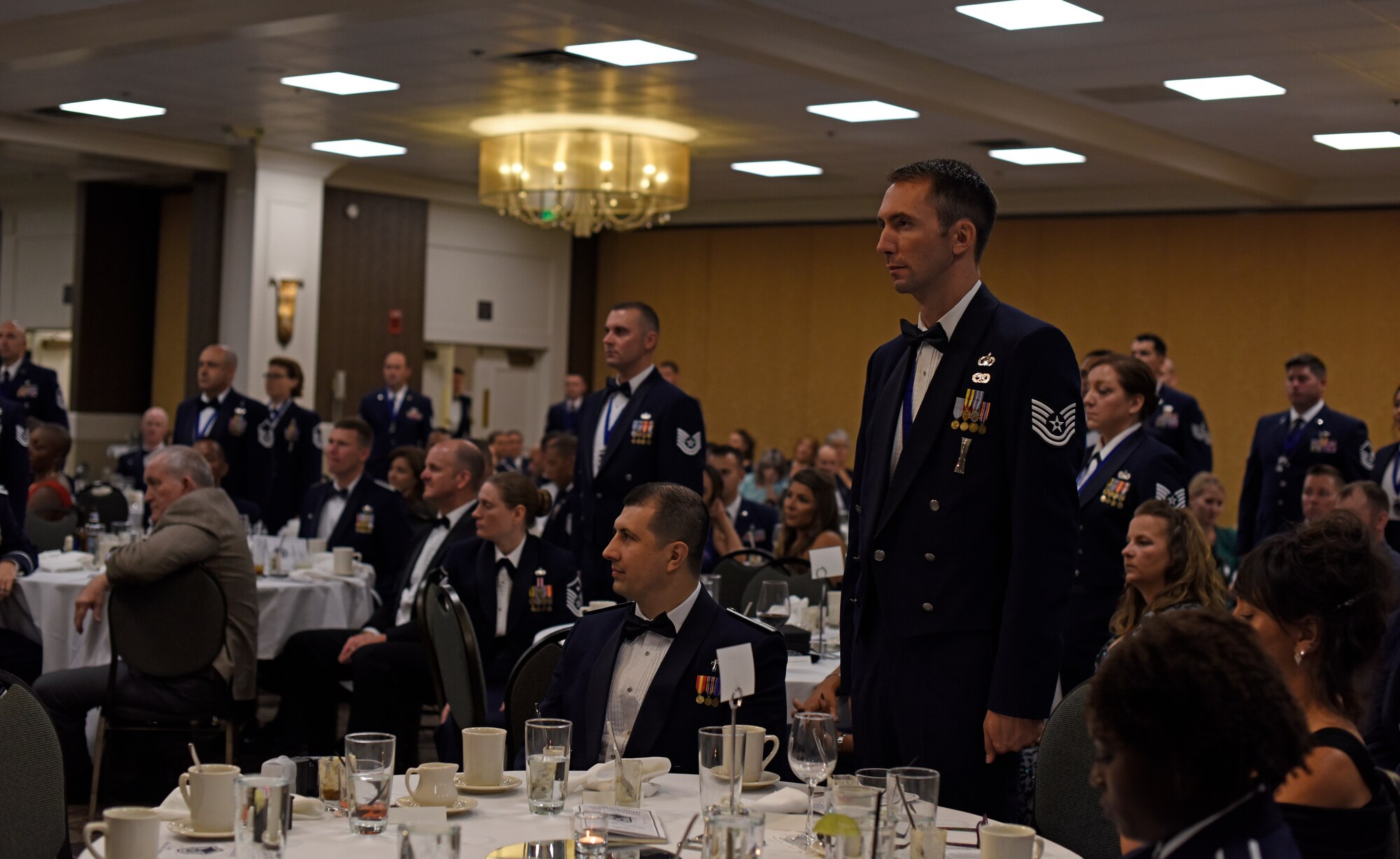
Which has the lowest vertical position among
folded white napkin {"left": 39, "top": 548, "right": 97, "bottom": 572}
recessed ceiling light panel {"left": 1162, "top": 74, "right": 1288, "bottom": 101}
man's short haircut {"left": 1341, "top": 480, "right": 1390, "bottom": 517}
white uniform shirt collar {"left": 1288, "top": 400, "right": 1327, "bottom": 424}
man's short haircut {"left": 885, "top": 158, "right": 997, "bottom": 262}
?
folded white napkin {"left": 39, "top": 548, "right": 97, "bottom": 572}

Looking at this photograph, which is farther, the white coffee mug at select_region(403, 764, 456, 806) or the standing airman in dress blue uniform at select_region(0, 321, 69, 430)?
the standing airman in dress blue uniform at select_region(0, 321, 69, 430)

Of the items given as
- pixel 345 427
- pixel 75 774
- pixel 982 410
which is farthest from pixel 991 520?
pixel 345 427

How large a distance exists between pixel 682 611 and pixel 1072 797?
955 mm

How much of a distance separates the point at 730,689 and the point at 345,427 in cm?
499

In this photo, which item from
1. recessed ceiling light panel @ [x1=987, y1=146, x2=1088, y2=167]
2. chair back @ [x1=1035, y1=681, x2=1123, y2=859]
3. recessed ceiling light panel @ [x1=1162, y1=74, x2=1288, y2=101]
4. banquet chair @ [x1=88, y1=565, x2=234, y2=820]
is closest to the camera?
chair back @ [x1=1035, y1=681, x2=1123, y2=859]

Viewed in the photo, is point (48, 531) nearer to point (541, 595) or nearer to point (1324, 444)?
point (541, 595)

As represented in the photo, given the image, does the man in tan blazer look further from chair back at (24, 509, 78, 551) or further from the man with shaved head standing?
the man with shaved head standing

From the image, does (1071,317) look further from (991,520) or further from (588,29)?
(991,520)

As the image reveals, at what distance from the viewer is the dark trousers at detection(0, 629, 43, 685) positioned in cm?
589

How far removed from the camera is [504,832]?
235 cm

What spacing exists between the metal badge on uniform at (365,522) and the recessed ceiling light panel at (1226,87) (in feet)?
19.0

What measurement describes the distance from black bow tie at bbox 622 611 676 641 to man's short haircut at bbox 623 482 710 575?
15 cm

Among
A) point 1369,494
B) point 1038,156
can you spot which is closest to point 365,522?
point 1369,494

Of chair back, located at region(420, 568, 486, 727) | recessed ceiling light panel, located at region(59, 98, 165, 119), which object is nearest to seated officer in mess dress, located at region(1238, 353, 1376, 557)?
chair back, located at region(420, 568, 486, 727)
